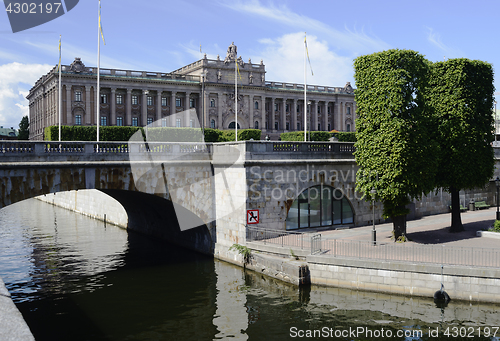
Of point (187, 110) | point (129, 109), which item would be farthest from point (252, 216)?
point (187, 110)

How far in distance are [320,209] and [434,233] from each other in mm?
7851

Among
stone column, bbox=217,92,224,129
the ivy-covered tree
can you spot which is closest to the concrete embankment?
the ivy-covered tree

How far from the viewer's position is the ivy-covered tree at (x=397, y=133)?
26.0 m

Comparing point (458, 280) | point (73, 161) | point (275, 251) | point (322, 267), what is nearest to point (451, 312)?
point (458, 280)

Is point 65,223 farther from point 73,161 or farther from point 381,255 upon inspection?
point 381,255

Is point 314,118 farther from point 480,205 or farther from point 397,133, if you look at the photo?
point 397,133

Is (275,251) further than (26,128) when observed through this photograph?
No

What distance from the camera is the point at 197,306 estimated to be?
21.5 meters

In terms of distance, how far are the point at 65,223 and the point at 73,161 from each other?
81.4ft

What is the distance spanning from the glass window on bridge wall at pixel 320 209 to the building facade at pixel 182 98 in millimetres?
59653

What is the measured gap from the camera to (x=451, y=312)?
19422 mm

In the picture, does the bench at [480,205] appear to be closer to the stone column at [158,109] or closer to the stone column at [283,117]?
the stone column at [158,109]

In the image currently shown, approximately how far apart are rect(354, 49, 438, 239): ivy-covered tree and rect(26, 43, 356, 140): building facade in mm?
64113

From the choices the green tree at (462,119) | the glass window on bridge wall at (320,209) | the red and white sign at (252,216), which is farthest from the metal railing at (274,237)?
the green tree at (462,119)
